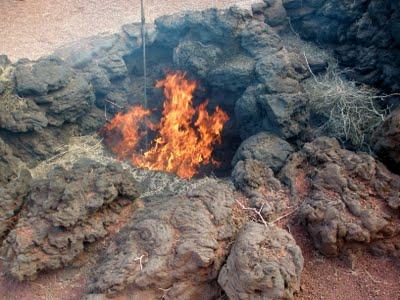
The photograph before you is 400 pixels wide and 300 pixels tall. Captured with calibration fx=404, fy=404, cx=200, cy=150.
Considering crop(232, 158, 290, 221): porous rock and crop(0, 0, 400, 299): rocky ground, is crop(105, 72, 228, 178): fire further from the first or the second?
crop(232, 158, 290, 221): porous rock

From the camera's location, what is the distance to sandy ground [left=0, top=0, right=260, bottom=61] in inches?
443

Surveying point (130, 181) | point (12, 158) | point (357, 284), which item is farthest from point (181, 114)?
point (357, 284)

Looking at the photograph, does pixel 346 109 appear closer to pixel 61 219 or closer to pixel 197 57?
pixel 197 57

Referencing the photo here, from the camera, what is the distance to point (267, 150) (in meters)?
6.40

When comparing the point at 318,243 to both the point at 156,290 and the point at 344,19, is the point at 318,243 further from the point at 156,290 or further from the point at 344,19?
the point at 344,19

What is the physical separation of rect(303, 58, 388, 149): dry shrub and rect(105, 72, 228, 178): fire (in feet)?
6.17

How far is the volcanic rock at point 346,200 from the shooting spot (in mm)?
4648

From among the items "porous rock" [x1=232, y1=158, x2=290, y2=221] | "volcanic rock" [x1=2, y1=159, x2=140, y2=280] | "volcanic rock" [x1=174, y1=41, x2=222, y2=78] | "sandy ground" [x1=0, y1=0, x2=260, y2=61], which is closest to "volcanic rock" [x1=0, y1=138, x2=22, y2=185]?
"volcanic rock" [x1=2, y1=159, x2=140, y2=280]

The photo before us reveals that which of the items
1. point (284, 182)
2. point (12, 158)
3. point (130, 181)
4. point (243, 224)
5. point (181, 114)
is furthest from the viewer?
point (181, 114)

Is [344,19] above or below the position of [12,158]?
above

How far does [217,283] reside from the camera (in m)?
4.69

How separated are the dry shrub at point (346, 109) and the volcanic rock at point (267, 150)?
81cm

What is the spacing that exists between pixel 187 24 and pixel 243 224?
484 centimetres

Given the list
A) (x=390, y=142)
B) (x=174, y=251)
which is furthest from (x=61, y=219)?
(x=390, y=142)
